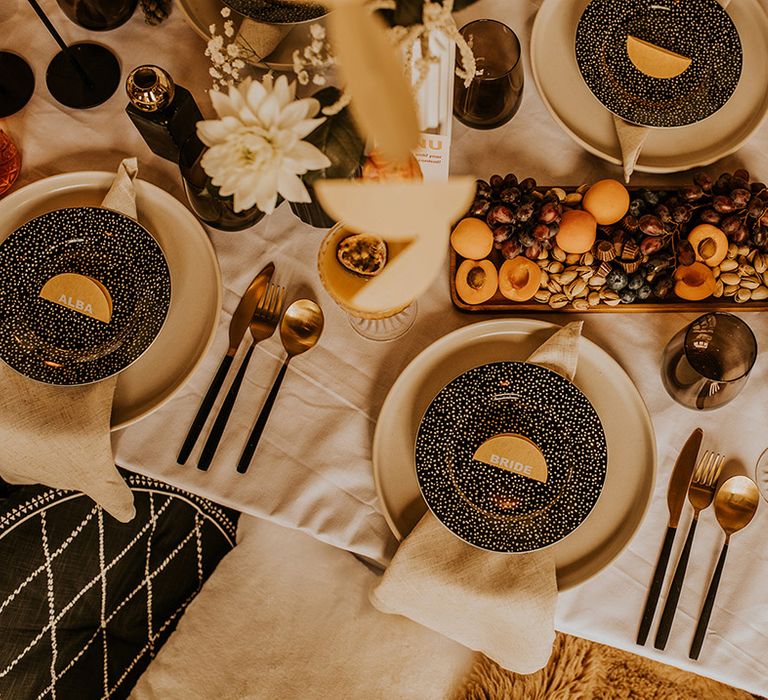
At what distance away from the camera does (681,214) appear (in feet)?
2.64

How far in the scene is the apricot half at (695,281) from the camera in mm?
810

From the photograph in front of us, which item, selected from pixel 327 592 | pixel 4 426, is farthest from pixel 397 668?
pixel 4 426

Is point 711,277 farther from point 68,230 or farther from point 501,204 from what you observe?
point 68,230

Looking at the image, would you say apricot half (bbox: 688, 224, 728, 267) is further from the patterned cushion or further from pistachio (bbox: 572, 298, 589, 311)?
the patterned cushion

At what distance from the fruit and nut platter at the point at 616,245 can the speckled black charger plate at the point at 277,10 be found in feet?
0.94

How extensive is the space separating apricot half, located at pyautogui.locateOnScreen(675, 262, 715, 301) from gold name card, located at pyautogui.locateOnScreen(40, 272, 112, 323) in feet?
2.38

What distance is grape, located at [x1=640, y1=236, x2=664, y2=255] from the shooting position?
2.62 feet

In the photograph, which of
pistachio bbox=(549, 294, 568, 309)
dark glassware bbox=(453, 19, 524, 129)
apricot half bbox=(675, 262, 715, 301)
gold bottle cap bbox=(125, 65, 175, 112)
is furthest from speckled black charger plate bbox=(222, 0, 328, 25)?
apricot half bbox=(675, 262, 715, 301)

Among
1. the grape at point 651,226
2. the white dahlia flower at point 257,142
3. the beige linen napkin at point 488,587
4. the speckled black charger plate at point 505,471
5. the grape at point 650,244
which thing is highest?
the white dahlia flower at point 257,142

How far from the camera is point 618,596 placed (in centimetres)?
81

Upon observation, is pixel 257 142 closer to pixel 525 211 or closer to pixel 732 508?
pixel 525 211

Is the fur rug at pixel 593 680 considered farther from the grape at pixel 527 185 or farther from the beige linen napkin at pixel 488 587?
the grape at pixel 527 185

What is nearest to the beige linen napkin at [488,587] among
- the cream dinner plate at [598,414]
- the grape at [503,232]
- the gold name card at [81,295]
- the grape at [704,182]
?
the cream dinner plate at [598,414]

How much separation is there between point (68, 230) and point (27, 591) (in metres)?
0.57
